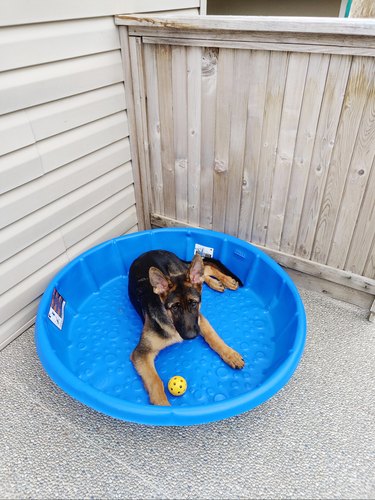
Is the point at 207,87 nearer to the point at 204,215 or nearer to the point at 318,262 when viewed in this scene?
the point at 204,215

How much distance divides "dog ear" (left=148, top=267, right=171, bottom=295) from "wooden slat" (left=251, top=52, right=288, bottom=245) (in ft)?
4.18

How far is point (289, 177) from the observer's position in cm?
279

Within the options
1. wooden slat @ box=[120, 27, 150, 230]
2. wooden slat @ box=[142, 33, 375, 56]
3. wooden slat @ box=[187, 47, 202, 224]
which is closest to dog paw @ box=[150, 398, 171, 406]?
wooden slat @ box=[187, 47, 202, 224]

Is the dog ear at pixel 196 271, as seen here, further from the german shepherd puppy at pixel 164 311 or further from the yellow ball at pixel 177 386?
the yellow ball at pixel 177 386

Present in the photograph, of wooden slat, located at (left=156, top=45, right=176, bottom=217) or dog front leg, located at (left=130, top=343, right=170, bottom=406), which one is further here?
wooden slat, located at (left=156, top=45, right=176, bottom=217)

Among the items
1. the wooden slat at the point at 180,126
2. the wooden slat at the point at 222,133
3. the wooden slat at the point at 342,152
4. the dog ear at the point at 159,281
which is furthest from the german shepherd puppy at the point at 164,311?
the wooden slat at the point at 342,152

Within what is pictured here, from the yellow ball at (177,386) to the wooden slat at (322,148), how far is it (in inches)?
61.1

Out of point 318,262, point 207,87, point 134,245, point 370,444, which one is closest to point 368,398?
point 370,444

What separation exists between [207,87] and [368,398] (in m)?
2.55

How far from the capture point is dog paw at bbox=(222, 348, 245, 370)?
2.44m

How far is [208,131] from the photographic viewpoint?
297 centimetres

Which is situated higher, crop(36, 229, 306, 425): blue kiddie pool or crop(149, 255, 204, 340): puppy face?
crop(149, 255, 204, 340): puppy face

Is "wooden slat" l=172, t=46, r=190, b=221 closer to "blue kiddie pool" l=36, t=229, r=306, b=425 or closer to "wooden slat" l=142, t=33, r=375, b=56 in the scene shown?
"wooden slat" l=142, t=33, r=375, b=56

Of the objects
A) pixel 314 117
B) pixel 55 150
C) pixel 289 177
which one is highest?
pixel 314 117
